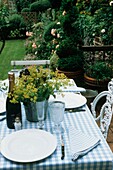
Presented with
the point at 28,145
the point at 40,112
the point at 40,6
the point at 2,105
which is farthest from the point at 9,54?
the point at 28,145

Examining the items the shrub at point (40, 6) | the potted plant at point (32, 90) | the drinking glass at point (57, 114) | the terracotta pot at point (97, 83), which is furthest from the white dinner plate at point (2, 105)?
the shrub at point (40, 6)

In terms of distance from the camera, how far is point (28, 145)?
51.8 inches

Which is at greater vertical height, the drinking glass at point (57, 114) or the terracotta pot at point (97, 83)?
the drinking glass at point (57, 114)

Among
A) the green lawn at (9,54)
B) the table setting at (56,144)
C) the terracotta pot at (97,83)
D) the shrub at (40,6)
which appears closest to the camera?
the table setting at (56,144)

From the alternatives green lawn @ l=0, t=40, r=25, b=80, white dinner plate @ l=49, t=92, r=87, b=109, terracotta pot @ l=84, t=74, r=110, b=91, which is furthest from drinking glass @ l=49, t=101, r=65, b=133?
green lawn @ l=0, t=40, r=25, b=80

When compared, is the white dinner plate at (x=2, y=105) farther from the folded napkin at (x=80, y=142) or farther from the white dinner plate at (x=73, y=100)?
the folded napkin at (x=80, y=142)

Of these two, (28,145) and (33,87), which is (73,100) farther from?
(28,145)

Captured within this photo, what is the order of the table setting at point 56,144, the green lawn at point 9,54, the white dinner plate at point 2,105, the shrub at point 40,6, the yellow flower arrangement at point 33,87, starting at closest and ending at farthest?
1. the table setting at point 56,144
2. the yellow flower arrangement at point 33,87
3. the white dinner plate at point 2,105
4. the green lawn at point 9,54
5. the shrub at point 40,6

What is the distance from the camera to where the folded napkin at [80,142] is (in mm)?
1250

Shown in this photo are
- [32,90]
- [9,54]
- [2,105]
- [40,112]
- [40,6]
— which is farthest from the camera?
[40,6]

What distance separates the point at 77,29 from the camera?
13.0 feet

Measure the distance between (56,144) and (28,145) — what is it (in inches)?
5.7

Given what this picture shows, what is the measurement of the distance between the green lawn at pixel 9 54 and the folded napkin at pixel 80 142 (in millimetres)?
3723

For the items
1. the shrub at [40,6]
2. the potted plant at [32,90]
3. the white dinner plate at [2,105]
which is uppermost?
the shrub at [40,6]
